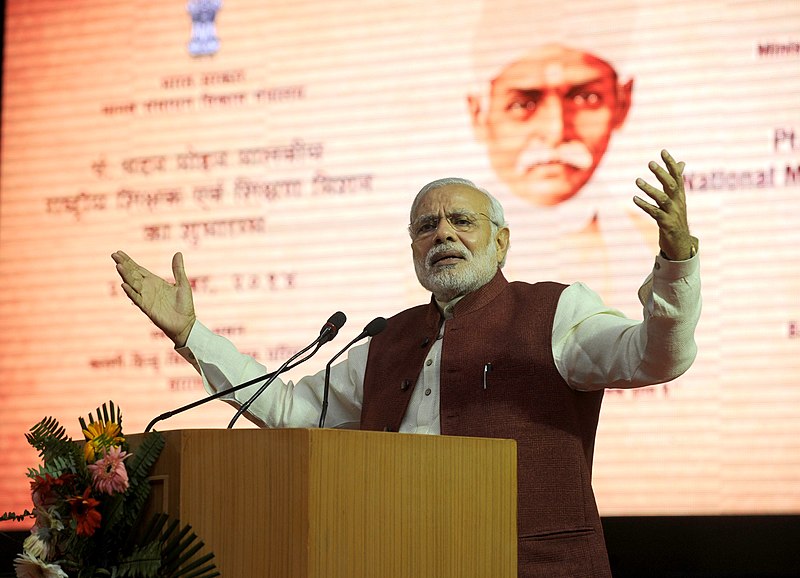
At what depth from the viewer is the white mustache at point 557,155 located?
12.2 ft

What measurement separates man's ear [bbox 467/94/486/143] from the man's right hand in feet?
4.75

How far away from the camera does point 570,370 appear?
8.38 ft

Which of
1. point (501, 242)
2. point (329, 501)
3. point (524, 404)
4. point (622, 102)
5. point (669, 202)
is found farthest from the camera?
point (622, 102)

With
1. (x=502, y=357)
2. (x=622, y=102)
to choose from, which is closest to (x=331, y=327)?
(x=502, y=357)

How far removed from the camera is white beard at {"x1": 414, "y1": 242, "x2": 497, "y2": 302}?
9.09 feet

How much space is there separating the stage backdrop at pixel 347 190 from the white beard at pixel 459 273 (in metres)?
Result: 0.91

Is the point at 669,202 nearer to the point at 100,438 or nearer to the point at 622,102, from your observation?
the point at 100,438

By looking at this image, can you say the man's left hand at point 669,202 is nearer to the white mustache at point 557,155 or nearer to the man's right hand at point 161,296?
the man's right hand at point 161,296

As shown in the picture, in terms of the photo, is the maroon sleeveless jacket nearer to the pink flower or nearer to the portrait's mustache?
the portrait's mustache

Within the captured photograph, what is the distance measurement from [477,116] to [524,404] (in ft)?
5.18

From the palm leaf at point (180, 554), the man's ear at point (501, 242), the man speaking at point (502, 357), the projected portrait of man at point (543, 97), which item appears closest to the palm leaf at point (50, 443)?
the palm leaf at point (180, 554)

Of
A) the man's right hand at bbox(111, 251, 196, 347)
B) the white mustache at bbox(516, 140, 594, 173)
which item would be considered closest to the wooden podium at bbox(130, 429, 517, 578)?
the man's right hand at bbox(111, 251, 196, 347)

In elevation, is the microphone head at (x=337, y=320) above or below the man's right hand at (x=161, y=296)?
below

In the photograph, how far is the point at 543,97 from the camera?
3.79 metres
